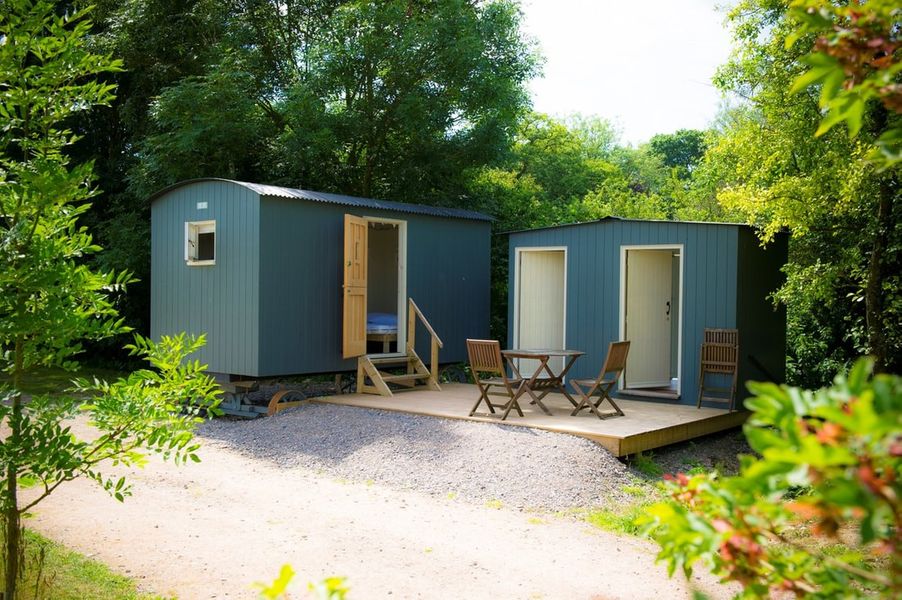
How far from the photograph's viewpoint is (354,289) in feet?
32.9

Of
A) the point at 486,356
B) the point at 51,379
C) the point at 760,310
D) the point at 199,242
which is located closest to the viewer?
the point at 486,356

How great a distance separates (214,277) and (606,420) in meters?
4.97

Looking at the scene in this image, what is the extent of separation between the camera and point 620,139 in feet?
119

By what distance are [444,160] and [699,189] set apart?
28.4ft

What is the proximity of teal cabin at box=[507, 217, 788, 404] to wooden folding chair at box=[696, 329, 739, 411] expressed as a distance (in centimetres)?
14

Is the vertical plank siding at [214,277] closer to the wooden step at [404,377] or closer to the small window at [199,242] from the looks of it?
the small window at [199,242]

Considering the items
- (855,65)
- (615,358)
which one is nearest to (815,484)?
(855,65)

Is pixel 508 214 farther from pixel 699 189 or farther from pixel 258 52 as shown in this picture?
pixel 699 189

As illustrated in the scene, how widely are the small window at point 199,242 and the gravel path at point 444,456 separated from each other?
Answer: 2.45 metres

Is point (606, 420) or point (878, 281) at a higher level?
point (878, 281)

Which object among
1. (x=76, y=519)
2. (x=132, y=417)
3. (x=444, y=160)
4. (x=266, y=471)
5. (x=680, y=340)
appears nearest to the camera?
(x=132, y=417)

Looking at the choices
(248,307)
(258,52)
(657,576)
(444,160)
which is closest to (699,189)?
(444,160)

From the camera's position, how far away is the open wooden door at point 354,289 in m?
9.88

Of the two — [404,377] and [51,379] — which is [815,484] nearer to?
[404,377]
